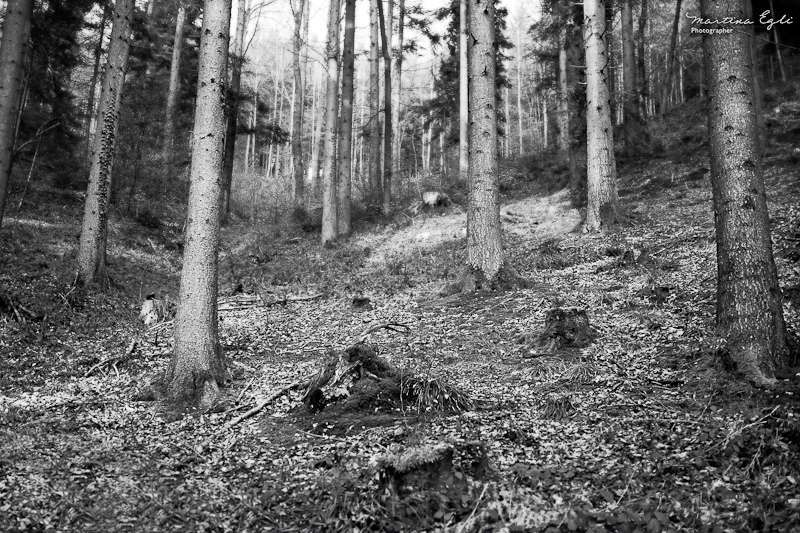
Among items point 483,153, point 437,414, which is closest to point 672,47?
point 483,153

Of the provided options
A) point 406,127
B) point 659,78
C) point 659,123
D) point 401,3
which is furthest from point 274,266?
point 659,78

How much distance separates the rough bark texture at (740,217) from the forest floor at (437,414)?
0.31 meters

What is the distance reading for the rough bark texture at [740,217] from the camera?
15.0 feet

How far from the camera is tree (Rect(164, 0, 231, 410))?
5.84 meters

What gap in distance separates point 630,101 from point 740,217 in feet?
48.7

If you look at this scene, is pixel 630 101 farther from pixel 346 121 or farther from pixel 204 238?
pixel 204 238

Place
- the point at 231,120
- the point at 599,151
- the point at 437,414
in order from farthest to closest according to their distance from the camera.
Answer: the point at 231,120, the point at 599,151, the point at 437,414

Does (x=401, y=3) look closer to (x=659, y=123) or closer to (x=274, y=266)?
(x=659, y=123)

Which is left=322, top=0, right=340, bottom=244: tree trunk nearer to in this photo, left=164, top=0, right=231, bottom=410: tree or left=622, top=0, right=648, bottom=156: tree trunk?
left=622, top=0, right=648, bottom=156: tree trunk

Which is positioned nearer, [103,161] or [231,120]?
[103,161]

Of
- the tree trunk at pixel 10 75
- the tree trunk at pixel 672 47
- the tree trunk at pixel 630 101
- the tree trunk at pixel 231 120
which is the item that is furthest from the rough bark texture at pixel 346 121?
the tree trunk at pixel 672 47

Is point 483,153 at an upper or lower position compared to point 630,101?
lower

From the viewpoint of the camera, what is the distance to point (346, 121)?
17156mm

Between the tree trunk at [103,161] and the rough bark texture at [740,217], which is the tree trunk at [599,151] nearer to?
the rough bark texture at [740,217]
